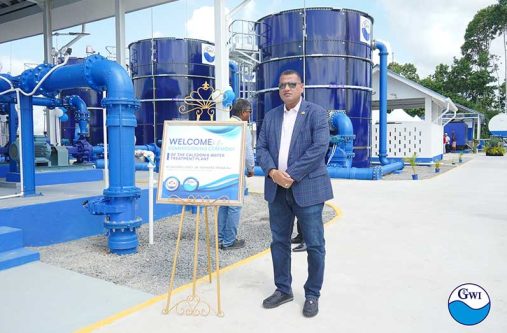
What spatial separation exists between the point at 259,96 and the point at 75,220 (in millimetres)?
9936

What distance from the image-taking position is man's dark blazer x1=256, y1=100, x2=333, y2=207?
3.44 metres

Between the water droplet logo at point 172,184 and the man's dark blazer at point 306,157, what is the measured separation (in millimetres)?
719

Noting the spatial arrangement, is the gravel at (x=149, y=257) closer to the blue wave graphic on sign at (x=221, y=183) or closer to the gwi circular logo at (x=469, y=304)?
the blue wave graphic on sign at (x=221, y=183)

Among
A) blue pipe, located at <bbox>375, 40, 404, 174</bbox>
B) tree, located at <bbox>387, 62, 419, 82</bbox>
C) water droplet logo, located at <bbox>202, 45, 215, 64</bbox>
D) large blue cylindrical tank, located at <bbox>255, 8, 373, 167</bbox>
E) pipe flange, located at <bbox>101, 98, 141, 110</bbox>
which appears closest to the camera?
pipe flange, located at <bbox>101, 98, 141, 110</bbox>

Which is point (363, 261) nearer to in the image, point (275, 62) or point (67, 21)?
point (275, 62)

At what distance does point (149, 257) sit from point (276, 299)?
81.1 inches

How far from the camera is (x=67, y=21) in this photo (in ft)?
50.1

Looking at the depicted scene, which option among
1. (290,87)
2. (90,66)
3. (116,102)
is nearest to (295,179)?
(290,87)

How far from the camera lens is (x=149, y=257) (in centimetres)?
512

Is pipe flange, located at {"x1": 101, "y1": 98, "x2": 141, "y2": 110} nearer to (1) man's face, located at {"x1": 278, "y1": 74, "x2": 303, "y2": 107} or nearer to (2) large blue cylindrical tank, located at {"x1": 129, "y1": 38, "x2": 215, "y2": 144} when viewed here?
(1) man's face, located at {"x1": 278, "y1": 74, "x2": 303, "y2": 107}

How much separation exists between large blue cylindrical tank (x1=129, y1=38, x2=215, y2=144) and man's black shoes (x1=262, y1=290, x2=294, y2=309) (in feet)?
45.1

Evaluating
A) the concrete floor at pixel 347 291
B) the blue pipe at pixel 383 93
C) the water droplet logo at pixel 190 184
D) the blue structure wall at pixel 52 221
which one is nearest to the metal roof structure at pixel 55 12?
the blue structure wall at pixel 52 221

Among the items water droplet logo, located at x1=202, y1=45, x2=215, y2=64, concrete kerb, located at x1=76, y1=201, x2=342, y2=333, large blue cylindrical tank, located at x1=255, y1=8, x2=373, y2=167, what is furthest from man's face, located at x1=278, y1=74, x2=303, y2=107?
water droplet logo, located at x1=202, y1=45, x2=215, y2=64

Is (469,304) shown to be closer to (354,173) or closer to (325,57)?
(354,173)
